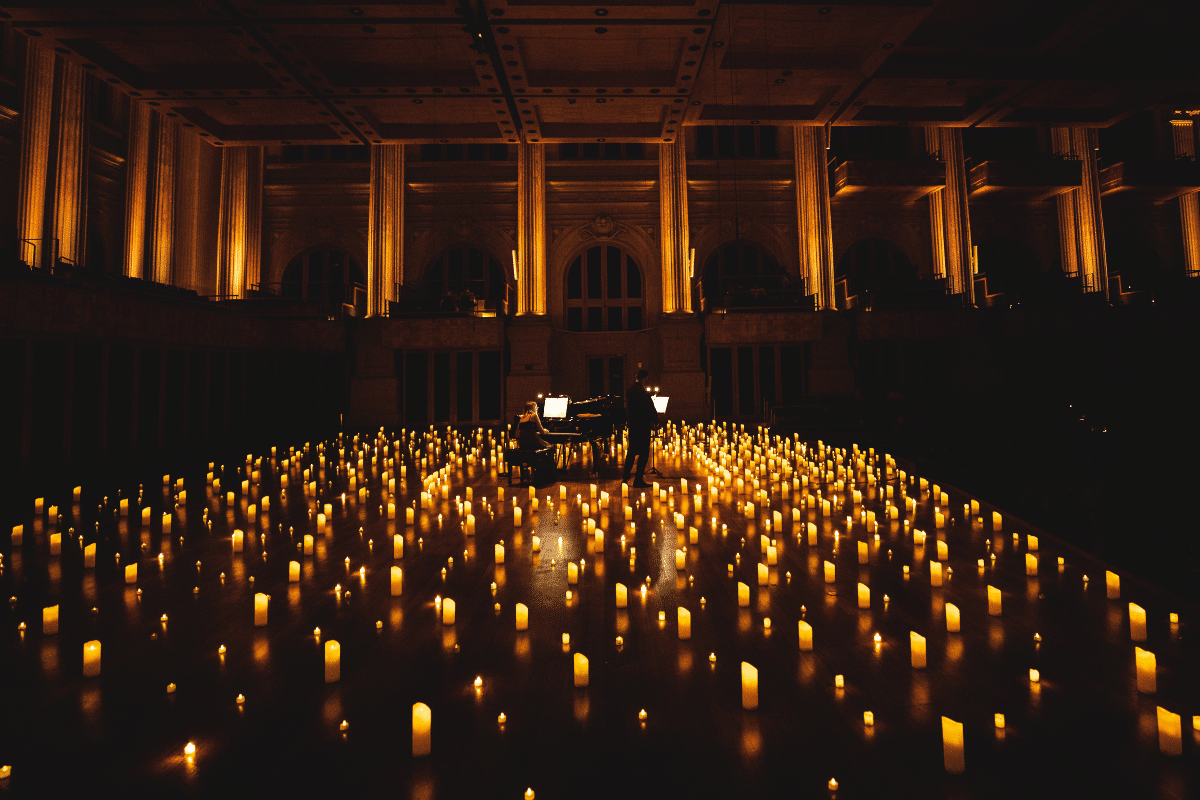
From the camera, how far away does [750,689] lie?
254 cm

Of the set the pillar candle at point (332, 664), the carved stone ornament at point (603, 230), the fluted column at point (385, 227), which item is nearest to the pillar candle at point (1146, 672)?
the pillar candle at point (332, 664)

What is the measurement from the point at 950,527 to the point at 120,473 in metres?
11.7

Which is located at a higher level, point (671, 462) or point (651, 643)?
point (671, 462)

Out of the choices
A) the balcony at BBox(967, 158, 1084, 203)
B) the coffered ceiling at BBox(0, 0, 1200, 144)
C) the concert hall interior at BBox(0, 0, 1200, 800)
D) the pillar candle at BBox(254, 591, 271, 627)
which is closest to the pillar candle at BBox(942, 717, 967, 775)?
the concert hall interior at BBox(0, 0, 1200, 800)

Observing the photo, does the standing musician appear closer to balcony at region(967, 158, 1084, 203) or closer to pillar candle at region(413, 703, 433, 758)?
pillar candle at region(413, 703, 433, 758)

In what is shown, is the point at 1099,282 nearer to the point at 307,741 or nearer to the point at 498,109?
the point at 498,109

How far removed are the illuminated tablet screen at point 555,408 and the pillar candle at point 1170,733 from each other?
8.92 meters

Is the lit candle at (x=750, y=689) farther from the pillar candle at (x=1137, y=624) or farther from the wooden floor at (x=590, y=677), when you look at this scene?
the pillar candle at (x=1137, y=624)

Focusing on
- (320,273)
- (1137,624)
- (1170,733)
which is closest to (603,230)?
(320,273)

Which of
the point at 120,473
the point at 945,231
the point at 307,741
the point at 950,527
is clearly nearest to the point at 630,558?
the point at 307,741

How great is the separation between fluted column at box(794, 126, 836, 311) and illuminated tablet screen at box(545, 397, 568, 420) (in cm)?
1369

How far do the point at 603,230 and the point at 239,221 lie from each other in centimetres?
1290

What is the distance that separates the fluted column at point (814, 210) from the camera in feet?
69.1

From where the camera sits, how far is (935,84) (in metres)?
11.4
